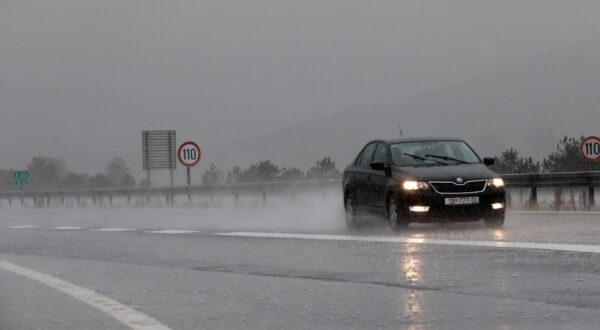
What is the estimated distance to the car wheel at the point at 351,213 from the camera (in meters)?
20.3

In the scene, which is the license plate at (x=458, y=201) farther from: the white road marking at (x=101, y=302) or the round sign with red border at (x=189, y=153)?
the round sign with red border at (x=189, y=153)

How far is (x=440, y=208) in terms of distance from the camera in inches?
699

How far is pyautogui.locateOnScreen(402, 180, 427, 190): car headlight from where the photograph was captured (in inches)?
703

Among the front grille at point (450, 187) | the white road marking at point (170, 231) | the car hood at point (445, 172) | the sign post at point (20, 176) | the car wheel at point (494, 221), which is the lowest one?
the white road marking at point (170, 231)

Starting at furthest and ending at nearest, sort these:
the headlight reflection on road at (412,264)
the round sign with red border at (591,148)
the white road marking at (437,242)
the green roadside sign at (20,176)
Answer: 1. the green roadside sign at (20,176)
2. the round sign with red border at (591,148)
3. the white road marking at (437,242)
4. the headlight reflection on road at (412,264)

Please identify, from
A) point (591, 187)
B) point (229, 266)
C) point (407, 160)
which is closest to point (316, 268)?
point (229, 266)

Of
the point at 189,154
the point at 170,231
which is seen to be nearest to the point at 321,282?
the point at 170,231

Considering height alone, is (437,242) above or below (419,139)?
below

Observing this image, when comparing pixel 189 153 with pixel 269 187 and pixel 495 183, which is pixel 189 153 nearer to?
pixel 269 187

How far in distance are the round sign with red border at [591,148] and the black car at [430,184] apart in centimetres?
1207

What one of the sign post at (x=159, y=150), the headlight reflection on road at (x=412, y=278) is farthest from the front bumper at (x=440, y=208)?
the sign post at (x=159, y=150)

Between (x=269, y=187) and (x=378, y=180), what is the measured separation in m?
19.8

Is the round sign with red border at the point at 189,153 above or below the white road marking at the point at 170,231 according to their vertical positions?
above

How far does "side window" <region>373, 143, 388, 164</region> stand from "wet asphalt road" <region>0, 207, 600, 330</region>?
1821 millimetres
